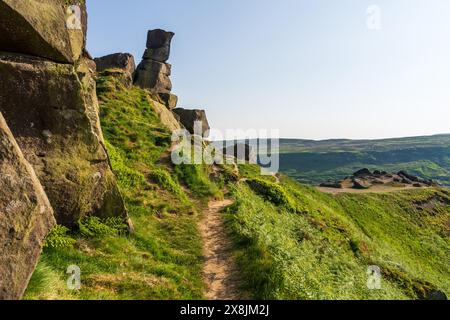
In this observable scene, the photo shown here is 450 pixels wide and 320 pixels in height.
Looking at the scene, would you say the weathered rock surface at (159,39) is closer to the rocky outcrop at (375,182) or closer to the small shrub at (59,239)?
the rocky outcrop at (375,182)

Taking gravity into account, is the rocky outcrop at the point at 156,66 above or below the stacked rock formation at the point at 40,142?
above

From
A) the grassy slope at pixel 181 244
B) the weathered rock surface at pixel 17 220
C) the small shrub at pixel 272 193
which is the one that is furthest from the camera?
the small shrub at pixel 272 193

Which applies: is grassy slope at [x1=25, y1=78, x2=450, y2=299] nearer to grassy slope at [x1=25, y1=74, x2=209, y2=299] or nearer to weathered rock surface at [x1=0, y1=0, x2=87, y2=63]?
grassy slope at [x1=25, y1=74, x2=209, y2=299]

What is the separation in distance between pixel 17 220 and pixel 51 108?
585 cm

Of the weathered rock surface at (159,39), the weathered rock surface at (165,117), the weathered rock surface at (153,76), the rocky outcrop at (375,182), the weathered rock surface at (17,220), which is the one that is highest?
the weathered rock surface at (159,39)

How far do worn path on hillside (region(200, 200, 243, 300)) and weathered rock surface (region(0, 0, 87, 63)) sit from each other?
10265mm

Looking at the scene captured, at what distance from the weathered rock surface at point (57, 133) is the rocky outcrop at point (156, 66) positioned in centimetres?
4358

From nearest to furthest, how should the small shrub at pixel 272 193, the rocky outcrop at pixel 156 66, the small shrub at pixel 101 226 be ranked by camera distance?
the small shrub at pixel 101 226 → the small shrub at pixel 272 193 → the rocky outcrop at pixel 156 66

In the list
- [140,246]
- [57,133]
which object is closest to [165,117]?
[140,246]

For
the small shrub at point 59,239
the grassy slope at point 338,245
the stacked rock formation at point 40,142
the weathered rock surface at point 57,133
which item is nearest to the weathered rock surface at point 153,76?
the grassy slope at point 338,245

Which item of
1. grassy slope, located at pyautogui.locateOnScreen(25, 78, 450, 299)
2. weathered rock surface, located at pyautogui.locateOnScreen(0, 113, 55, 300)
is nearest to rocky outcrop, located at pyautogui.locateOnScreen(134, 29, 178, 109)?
grassy slope, located at pyautogui.locateOnScreen(25, 78, 450, 299)

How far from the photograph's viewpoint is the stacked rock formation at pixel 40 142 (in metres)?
9.48

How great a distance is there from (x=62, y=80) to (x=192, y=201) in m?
15.8

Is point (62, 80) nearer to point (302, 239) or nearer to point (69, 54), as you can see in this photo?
point (69, 54)
